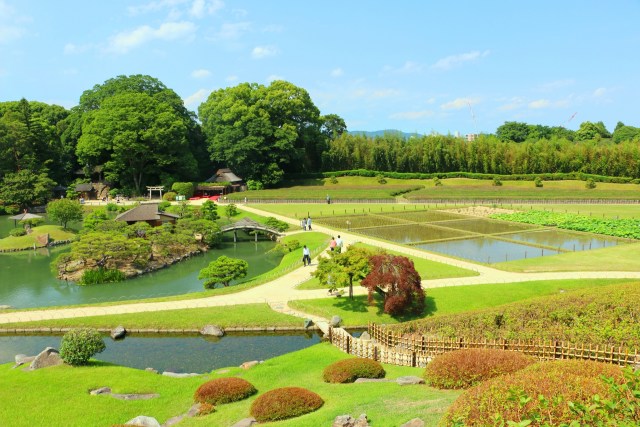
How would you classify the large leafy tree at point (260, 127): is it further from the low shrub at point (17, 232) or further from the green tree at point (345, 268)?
the green tree at point (345, 268)

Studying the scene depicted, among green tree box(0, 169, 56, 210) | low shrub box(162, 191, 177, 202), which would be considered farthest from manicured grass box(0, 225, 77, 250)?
low shrub box(162, 191, 177, 202)

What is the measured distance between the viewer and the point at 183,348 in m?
20.7

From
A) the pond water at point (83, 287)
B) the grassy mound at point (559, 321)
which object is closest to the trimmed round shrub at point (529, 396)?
the grassy mound at point (559, 321)

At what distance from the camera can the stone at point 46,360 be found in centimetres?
1612

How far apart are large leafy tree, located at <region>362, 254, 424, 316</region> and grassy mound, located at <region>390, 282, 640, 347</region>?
10.0ft

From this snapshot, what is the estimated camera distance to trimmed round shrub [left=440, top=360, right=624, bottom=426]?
23.3 ft

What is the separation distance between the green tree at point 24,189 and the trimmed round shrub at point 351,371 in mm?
58221

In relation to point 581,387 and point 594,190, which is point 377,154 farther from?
point 581,387

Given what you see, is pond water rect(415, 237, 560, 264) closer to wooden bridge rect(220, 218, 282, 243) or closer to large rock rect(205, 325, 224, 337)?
wooden bridge rect(220, 218, 282, 243)

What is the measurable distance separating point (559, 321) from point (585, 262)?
1674cm

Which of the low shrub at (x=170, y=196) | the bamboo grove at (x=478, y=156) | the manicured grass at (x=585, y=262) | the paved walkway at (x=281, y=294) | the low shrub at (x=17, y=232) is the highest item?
the bamboo grove at (x=478, y=156)

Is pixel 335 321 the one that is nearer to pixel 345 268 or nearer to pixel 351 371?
pixel 345 268

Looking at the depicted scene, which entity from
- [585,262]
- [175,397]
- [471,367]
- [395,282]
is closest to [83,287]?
[175,397]

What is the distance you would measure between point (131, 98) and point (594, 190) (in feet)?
213
